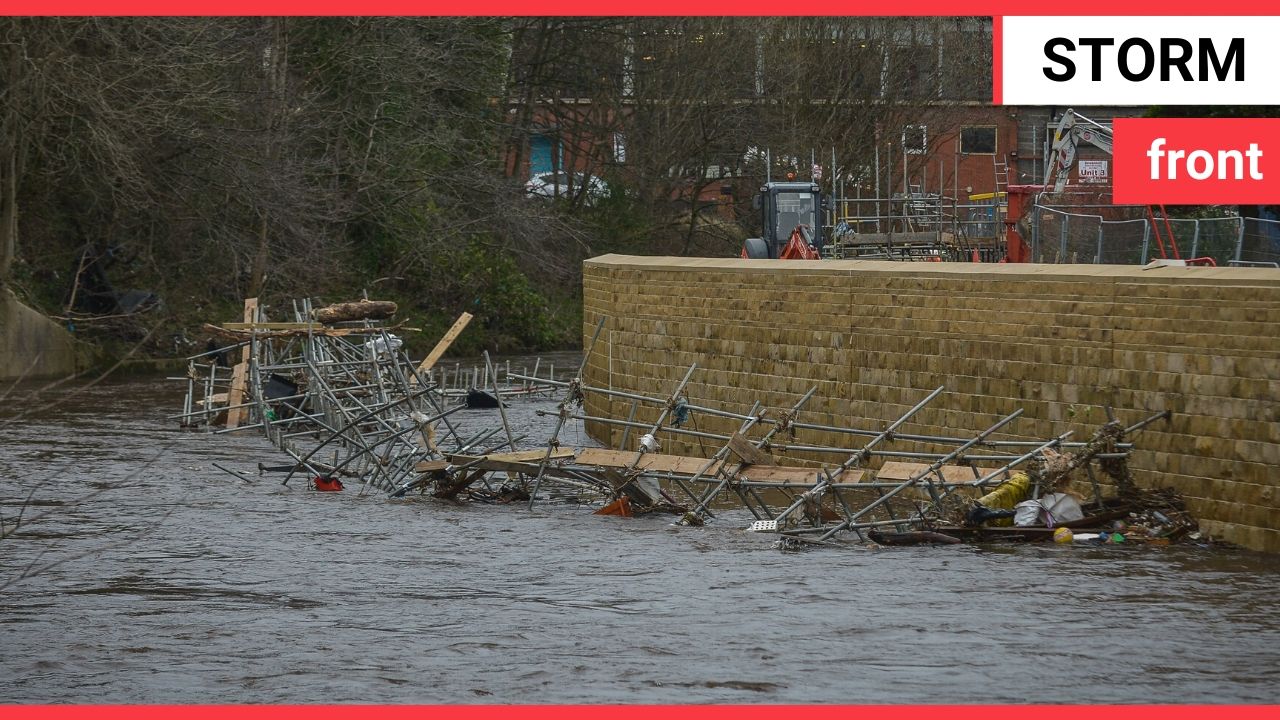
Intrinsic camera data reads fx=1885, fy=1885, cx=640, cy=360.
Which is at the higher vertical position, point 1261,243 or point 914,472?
point 1261,243

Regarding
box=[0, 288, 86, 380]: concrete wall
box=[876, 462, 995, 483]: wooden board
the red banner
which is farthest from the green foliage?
box=[876, 462, 995, 483]: wooden board

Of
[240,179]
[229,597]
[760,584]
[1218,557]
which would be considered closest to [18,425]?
[240,179]

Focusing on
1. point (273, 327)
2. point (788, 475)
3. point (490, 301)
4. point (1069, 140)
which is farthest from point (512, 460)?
point (490, 301)

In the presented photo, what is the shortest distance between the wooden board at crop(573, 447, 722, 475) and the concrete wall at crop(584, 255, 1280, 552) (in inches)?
100

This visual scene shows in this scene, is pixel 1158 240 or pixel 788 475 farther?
pixel 1158 240

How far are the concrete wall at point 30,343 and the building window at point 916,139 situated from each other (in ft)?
91.7

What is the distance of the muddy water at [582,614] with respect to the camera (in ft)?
34.3

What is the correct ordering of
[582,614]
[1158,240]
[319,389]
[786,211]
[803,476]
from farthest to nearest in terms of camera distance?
1. [786,211]
2. [1158,240]
3. [319,389]
4. [803,476]
5. [582,614]

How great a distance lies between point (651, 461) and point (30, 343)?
769 inches

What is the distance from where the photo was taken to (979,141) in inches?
2699

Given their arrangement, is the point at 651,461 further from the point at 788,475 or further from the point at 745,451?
the point at 788,475

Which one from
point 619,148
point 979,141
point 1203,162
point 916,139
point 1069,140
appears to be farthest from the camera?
point 979,141

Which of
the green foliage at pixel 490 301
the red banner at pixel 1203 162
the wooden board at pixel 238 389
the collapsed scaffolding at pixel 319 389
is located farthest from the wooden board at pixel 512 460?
the green foliage at pixel 490 301

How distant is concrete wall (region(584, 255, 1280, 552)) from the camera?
49.1 ft
